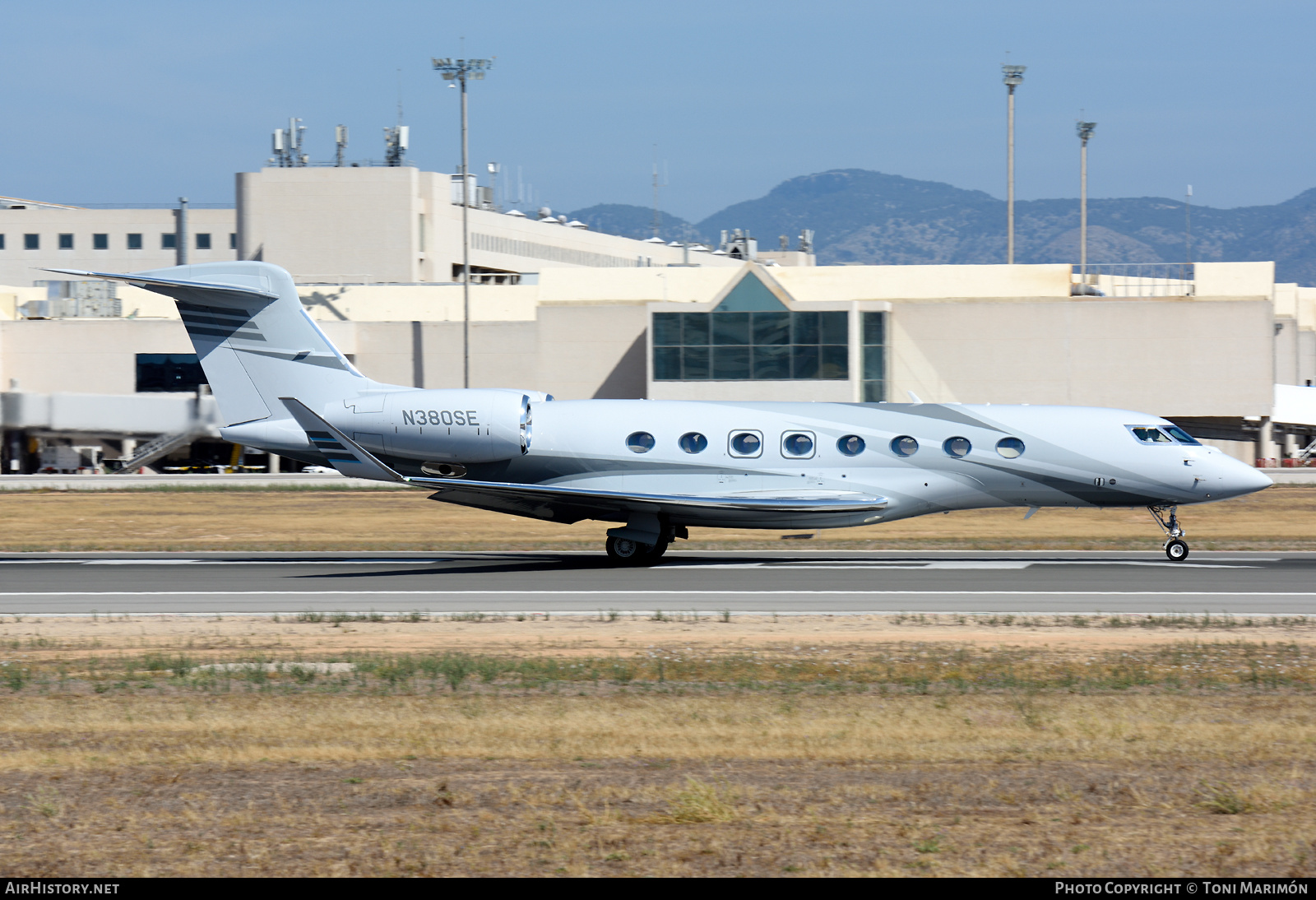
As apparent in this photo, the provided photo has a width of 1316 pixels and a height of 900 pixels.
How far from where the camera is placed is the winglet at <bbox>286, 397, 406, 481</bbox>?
2503 centimetres

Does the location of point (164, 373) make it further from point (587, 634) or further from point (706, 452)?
point (587, 634)

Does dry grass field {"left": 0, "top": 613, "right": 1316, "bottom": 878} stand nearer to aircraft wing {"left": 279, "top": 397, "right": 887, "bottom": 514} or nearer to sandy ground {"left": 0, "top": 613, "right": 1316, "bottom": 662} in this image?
sandy ground {"left": 0, "top": 613, "right": 1316, "bottom": 662}

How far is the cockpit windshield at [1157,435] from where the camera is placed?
26.4 metres

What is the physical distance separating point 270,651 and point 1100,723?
995 cm

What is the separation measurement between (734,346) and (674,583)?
4142 centimetres

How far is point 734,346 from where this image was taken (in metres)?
64.5

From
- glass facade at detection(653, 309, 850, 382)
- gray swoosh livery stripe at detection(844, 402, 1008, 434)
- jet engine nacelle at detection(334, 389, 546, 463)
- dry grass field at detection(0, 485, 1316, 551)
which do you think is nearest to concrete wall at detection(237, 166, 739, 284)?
glass facade at detection(653, 309, 850, 382)

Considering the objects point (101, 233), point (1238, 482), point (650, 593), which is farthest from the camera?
point (101, 233)

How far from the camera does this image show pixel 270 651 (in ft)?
54.9

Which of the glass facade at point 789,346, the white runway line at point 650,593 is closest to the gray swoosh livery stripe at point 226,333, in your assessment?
the white runway line at point 650,593

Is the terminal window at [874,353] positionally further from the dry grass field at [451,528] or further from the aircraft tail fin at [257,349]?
the aircraft tail fin at [257,349]

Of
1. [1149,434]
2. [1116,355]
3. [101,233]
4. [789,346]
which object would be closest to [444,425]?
[1149,434]

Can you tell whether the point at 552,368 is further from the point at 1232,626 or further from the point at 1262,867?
the point at 1262,867

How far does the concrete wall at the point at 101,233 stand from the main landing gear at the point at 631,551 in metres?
90.8
